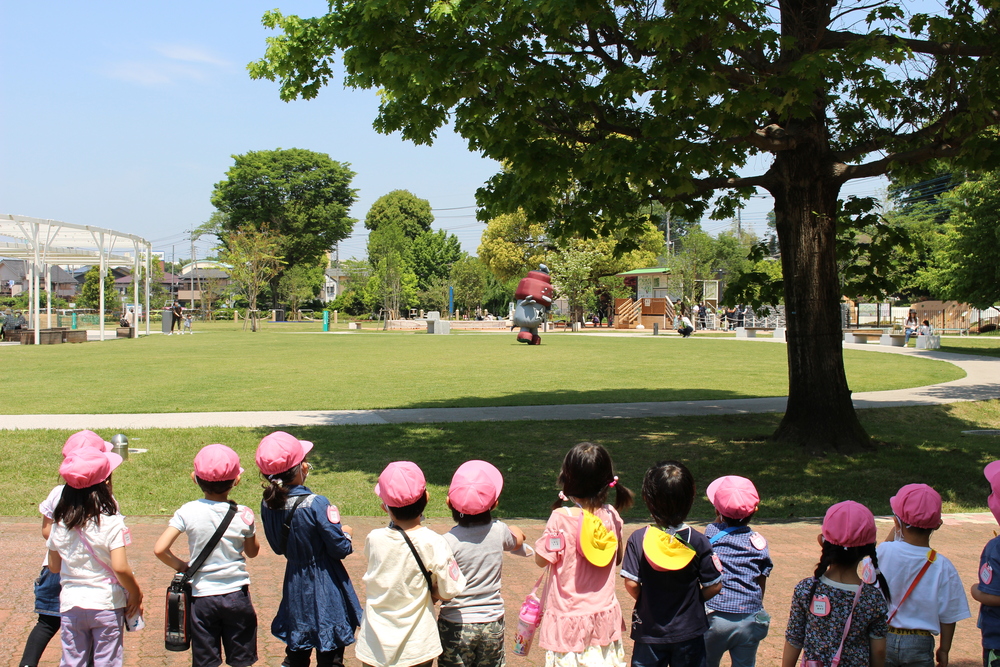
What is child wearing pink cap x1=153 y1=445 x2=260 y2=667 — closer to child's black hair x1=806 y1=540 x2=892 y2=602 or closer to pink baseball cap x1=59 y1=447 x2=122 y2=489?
pink baseball cap x1=59 y1=447 x2=122 y2=489

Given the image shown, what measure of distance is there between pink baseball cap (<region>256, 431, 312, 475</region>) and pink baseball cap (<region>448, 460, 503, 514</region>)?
80 cm

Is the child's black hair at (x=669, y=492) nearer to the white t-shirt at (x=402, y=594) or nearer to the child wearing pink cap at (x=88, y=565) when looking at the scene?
the white t-shirt at (x=402, y=594)

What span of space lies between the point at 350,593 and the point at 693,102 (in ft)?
21.0

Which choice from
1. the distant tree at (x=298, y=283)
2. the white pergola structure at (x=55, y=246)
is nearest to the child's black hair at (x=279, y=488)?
the white pergola structure at (x=55, y=246)

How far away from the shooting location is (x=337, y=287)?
12056cm

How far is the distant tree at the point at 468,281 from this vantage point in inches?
3031

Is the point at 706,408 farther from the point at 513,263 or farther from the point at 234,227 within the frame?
the point at 234,227

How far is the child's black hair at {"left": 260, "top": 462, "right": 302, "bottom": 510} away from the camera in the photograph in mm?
3811

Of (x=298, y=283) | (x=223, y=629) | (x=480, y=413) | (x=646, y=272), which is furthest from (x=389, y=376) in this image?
(x=298, y=283)

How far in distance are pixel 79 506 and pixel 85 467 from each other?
18 cm

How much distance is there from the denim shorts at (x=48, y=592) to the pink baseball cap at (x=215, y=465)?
0.89 meters

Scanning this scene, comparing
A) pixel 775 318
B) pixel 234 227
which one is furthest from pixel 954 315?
pixel 234 227

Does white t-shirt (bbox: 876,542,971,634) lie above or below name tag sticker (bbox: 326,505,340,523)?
below

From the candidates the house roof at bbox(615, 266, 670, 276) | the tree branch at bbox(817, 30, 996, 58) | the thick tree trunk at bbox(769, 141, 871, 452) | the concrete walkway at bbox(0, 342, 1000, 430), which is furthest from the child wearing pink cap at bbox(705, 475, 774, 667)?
the house roof at bbox(615, 266, 670, 276)
